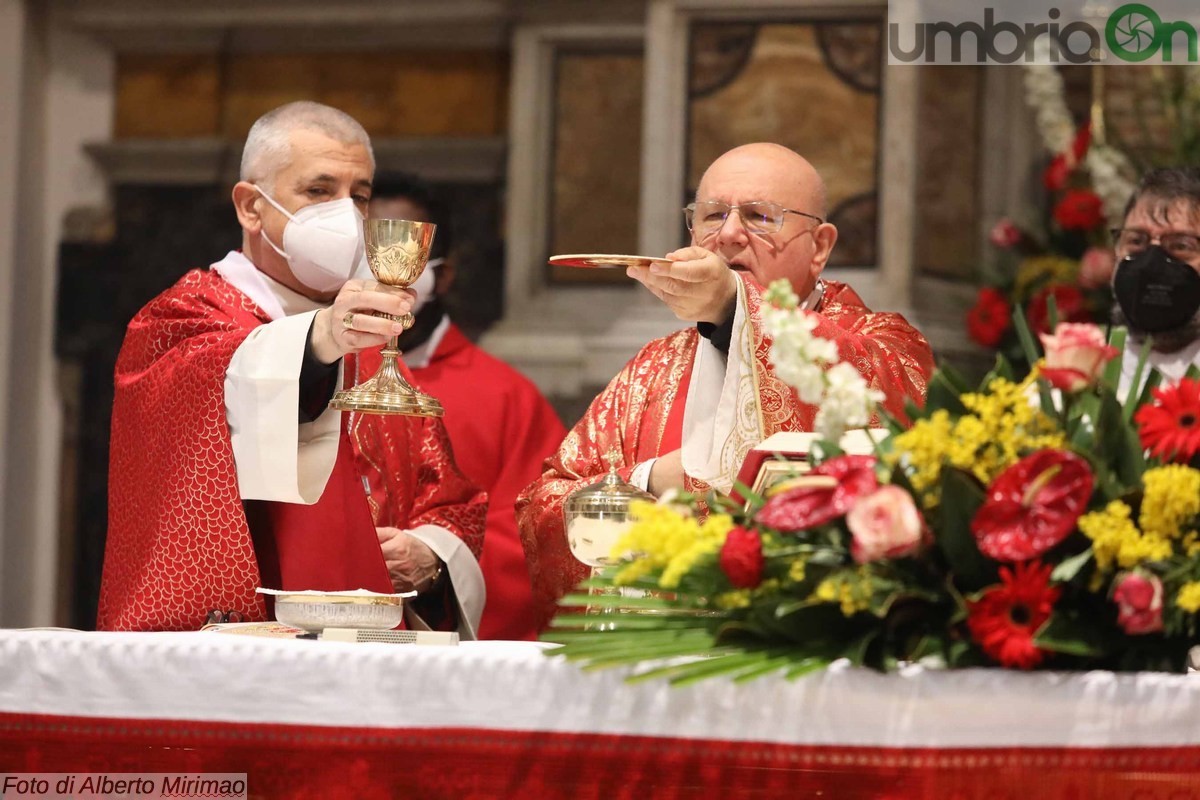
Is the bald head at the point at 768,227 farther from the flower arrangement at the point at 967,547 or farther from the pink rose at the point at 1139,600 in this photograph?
the pink rose at the point at 1139,600

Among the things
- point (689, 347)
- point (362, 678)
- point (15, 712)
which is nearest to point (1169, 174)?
point (689, 347)

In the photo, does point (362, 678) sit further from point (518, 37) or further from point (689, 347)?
point (518, 37)

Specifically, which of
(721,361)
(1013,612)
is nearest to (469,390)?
(721,361)

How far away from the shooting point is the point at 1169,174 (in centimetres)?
450

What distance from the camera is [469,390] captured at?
18.4ft

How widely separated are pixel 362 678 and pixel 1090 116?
4592mm

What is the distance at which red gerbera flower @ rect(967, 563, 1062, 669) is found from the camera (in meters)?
2.35

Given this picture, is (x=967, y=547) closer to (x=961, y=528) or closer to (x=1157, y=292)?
(x=961, y=528)

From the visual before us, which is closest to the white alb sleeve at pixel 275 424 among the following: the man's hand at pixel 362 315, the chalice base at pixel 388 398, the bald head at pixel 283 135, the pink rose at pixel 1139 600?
the man's hand at pixel 362 315

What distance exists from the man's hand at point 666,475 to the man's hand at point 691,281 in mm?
315

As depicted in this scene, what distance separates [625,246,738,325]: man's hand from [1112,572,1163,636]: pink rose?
1147 millimetres

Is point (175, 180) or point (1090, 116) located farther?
point (175, 180)

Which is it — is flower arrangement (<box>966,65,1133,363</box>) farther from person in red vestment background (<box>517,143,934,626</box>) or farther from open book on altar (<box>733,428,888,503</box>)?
open book on altar (<box>733,428,888,503</box>)

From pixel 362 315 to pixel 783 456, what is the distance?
901 millimetres
